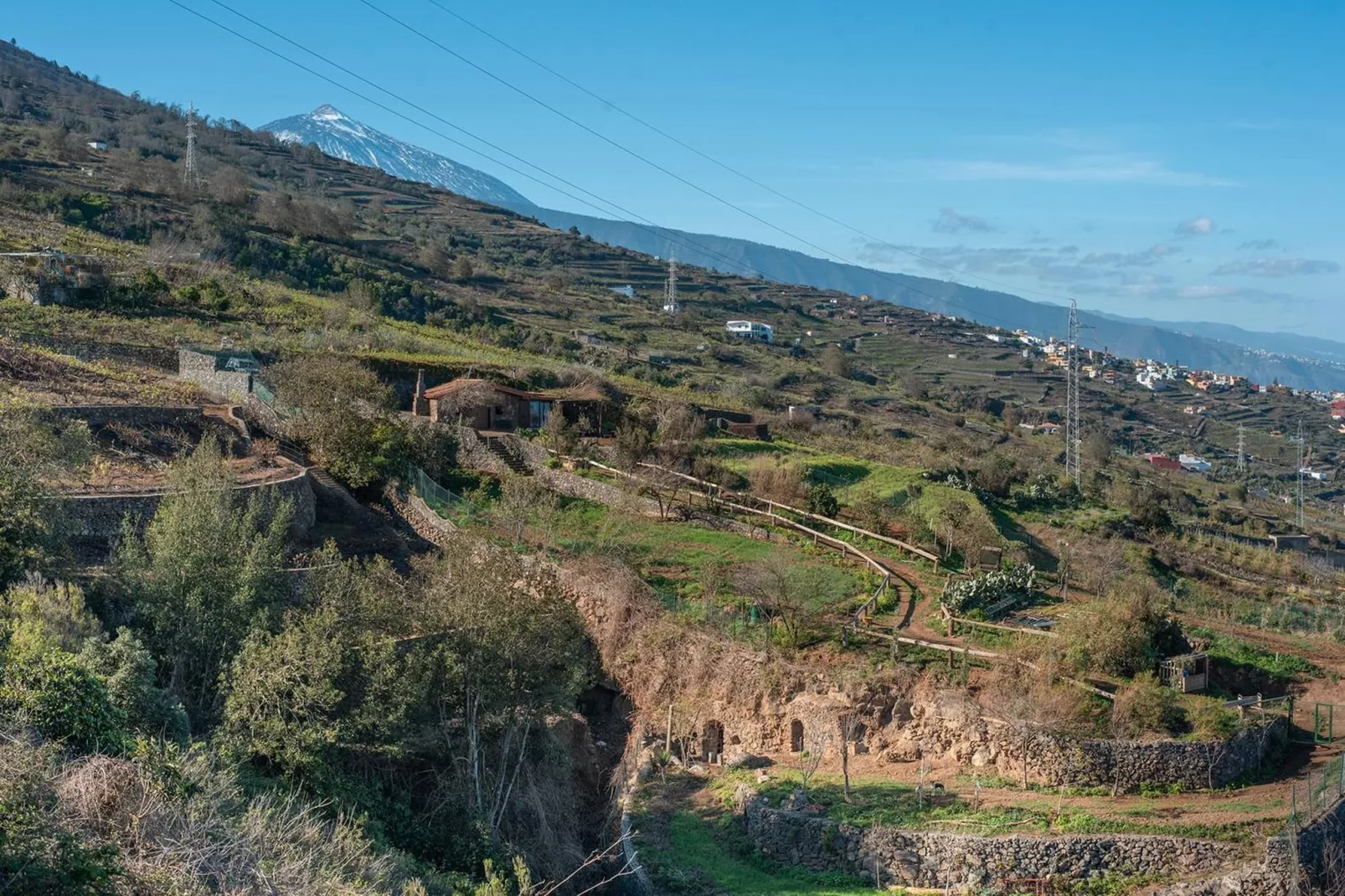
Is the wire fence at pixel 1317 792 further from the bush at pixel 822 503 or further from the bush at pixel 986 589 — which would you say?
the bush at pixel 822 503

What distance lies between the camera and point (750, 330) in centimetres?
10188

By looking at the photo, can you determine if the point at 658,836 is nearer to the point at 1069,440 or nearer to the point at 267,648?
the point at 267,648

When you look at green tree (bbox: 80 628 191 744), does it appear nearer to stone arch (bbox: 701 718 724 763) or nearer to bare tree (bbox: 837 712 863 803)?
stone arch (bbox: 701 718 724 763)

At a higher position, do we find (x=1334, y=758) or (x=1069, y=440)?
(x=1069, y=440)

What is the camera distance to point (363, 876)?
47.4ft

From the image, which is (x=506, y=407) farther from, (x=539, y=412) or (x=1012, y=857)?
(x=1012, y=857)

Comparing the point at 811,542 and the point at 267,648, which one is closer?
the point at 267,648

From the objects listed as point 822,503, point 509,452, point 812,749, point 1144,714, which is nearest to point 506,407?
point 509,452

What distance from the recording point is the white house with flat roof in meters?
99.8

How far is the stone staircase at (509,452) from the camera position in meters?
35.9

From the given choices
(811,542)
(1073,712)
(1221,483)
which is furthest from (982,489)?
(1221,483)

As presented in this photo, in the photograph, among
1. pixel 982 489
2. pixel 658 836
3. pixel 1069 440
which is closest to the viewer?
pixel 658 836

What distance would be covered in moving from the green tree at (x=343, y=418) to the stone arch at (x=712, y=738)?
42.9ft

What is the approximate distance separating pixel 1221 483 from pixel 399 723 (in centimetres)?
6769
